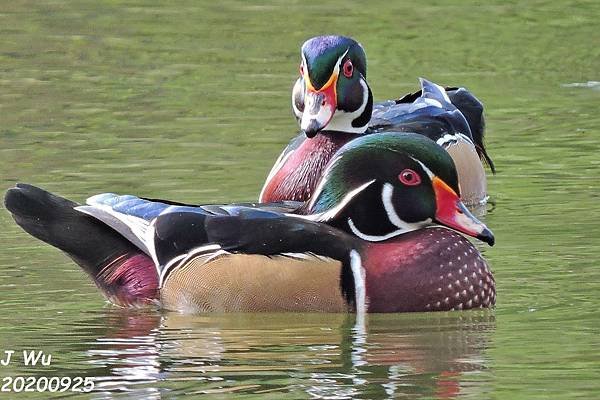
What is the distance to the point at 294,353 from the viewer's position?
8336 millimetres

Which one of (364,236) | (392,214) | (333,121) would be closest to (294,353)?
(364,236)

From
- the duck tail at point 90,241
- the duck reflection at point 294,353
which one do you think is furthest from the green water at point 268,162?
the duck tail at point 90,241

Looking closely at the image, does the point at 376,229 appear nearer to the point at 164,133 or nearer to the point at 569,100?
the point at 164,133

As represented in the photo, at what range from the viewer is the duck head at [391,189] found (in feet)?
30.1

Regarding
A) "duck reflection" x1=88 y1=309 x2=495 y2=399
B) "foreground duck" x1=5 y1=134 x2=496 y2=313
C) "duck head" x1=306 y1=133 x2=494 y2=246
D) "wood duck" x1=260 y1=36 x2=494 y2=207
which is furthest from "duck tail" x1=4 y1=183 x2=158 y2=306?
"wood duck" x1=260 y1=36 x2=494 y2=207

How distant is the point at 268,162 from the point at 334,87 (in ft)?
5.88

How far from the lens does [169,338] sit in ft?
28.6

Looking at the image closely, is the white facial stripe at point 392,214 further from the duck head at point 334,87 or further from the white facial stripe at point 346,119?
the white facial stripe at point 346,119

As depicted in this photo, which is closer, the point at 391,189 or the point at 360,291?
the point at 360,291

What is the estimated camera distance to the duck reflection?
25.2ft

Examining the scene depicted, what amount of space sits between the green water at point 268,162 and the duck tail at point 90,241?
14 centimetres

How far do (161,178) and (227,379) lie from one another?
4.84m

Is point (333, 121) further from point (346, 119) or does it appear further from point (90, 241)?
point (90, 241)

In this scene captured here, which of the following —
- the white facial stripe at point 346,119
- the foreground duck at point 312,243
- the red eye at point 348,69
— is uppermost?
the red eye at point 348,69
